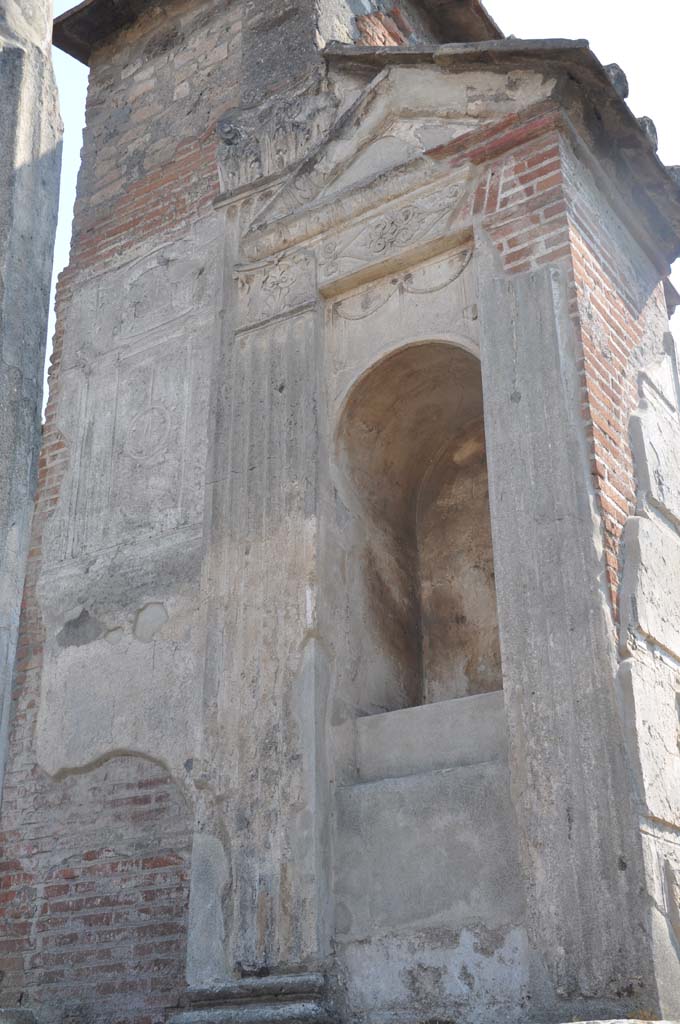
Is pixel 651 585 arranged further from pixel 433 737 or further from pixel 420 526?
pixel 420 526

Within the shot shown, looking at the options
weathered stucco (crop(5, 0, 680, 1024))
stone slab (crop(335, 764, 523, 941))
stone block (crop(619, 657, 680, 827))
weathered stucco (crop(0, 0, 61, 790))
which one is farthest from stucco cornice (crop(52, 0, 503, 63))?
stone slab (crop(335, 764, 523, 941))

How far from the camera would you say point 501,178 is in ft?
19.1

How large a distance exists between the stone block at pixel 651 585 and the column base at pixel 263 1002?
6.12ft

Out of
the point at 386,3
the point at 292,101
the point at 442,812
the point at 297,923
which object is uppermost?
the point at 386,3

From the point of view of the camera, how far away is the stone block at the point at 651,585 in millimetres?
4859

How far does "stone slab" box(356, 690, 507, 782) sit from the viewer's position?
5098 millimetres

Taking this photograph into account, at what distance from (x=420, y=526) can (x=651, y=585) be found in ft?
6.26

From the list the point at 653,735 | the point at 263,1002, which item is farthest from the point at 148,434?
the point at 653,735

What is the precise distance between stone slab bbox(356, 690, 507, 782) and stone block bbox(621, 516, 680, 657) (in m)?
0.67

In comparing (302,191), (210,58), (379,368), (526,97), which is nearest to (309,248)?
(302,191)

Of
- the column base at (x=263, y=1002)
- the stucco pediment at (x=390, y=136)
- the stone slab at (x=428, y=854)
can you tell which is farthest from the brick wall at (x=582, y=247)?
the column base at (x=263, y=1002)

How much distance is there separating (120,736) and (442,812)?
1.85 m

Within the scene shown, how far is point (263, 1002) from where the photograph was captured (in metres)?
4.85

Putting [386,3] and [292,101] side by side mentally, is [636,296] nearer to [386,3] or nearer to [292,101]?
[292,101]
